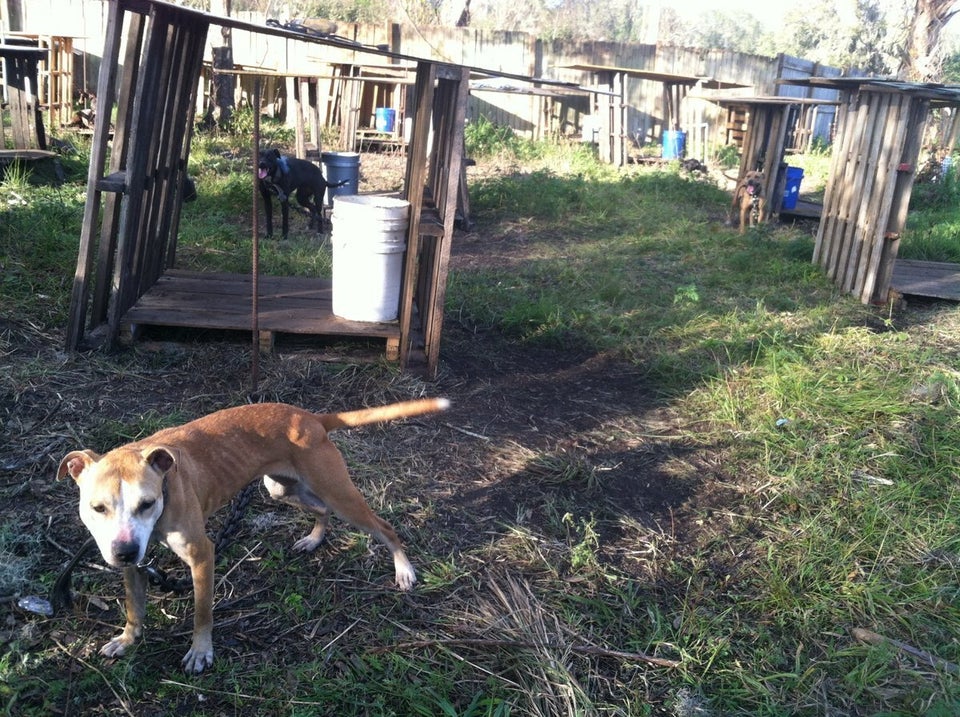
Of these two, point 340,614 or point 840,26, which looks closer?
point 340,614

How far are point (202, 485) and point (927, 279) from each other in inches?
325

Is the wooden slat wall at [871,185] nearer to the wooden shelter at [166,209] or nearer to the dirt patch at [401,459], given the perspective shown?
the dirt patch at [401,459]

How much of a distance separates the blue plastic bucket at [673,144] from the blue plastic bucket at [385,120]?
6084mm

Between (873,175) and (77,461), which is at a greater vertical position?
(873,175)

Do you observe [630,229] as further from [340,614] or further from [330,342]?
[340,614]

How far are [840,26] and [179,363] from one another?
1610 inches

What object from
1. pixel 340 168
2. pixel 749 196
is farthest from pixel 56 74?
pixel 749 196

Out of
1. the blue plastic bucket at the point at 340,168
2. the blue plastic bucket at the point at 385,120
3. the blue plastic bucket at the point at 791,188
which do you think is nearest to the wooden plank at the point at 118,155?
the blue plastic bucket at the point at 340,168

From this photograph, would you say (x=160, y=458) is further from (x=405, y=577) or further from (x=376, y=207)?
(x=376, y=207)

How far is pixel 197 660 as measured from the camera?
3.08 m

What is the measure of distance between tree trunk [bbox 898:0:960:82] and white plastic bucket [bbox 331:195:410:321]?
15.9 metres

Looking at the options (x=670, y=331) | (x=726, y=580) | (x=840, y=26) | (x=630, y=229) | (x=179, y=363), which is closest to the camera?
(x=726, y=580)

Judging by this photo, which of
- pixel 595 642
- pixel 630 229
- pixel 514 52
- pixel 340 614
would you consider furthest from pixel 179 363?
pixel 514 52

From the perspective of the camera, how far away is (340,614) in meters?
3.49
